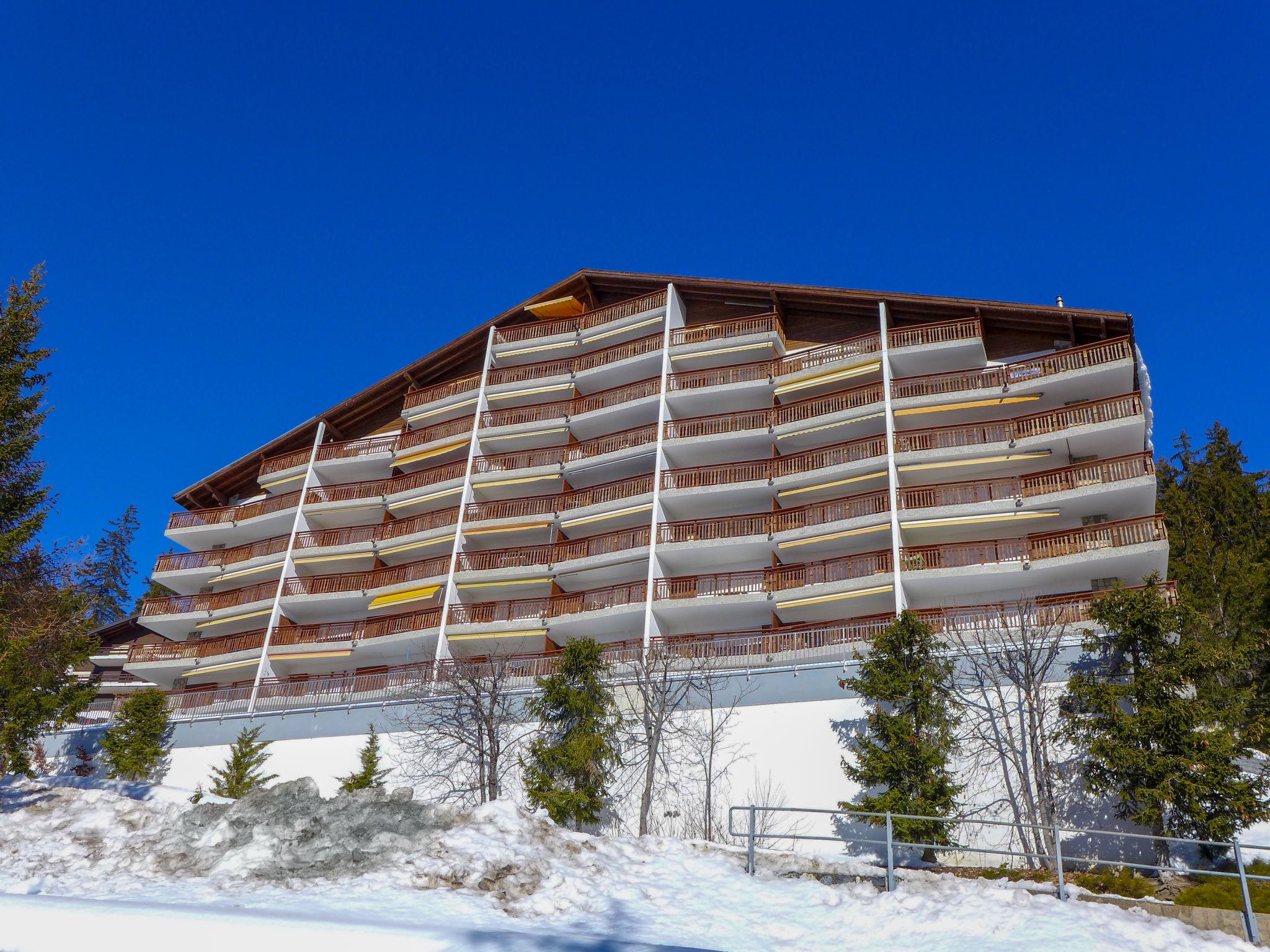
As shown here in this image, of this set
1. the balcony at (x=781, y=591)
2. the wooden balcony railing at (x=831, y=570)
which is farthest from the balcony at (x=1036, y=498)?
the balcony at (x=781, y=591)

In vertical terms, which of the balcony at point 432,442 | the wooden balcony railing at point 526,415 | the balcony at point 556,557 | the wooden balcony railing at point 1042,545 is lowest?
the wooden balcony railing at point 1042,545

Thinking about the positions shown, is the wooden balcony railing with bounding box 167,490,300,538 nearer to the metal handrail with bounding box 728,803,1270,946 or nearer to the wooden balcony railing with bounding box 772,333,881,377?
the wooden balcony railing with bounding box 772,333,881,377

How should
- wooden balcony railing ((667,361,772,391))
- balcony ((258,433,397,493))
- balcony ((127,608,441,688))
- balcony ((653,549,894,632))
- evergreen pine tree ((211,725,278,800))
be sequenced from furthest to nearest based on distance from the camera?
balcony ((258,433,397,493)), wooden balcony railing ((667,361,772,391)), balcony ((127,608,441,688)), balcony ((653,549,894,632)), evergreen pine tree ((211,725,278,800))

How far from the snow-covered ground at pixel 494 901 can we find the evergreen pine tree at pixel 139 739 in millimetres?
12419

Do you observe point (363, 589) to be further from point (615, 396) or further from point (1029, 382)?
point (1029, 382)

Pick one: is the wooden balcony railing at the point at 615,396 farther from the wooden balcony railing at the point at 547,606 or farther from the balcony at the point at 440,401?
the wooden balcony railing at the point at 547,606

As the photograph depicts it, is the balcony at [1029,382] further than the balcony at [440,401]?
No

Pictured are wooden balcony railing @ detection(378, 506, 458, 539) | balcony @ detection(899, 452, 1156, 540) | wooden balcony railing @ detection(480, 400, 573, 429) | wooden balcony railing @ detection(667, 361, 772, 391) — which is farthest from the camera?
wooden balcony railing @ detection(480, 400, 573, 429)

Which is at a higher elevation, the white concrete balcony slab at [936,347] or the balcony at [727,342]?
the balcony at [727,342]

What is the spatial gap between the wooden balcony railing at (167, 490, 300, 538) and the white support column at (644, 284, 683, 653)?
16455 mm

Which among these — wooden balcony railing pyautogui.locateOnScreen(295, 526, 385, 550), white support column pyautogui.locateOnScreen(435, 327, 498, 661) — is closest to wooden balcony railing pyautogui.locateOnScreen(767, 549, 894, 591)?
white support column pyautogui.locateOnScreen(435, 327, 498, 661)

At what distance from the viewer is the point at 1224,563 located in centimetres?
3394

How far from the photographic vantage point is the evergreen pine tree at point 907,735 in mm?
19078

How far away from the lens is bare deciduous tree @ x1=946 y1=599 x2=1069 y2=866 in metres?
20.5
